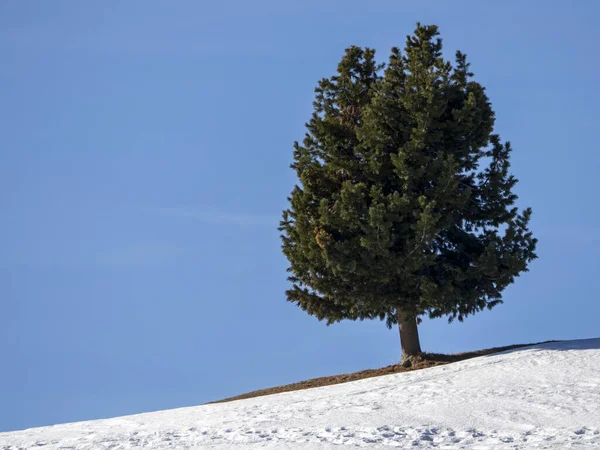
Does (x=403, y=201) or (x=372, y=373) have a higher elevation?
(x=403, y=201)

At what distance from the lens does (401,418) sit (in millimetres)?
13102

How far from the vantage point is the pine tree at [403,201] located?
773 inches

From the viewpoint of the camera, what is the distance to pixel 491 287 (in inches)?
819

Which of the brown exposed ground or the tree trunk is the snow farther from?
the tree trunk

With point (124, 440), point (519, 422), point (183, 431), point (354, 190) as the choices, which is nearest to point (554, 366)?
point (519, 422)

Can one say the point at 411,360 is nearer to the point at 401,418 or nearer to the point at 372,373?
the point at 372,373

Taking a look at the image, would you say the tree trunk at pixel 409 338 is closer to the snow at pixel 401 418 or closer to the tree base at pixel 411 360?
the tree base at pixel 411 360

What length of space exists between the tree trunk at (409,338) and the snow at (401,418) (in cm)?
327

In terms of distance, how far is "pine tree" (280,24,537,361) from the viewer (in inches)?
773

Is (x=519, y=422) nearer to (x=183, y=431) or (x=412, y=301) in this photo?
(x=183, y=431)

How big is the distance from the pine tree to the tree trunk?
1.2 inches

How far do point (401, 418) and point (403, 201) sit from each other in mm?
7448

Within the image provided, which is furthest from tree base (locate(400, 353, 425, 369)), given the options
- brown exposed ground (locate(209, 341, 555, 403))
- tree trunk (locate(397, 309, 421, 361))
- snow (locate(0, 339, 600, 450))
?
snow (locate(0, 339, 600, 450))

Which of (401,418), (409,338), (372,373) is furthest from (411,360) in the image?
(401,418)
